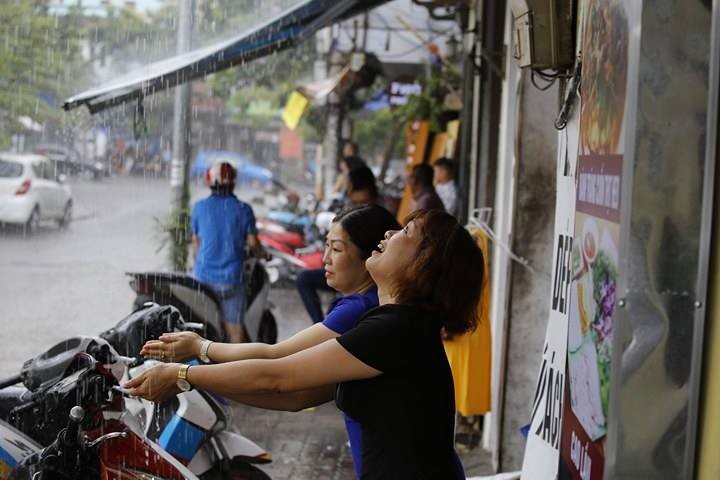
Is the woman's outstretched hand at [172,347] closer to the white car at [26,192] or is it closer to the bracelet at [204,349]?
the bracelet at [204,349]

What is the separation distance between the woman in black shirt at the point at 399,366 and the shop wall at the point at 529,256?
3.67 meters

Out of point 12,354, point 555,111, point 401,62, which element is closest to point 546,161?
point 555,111

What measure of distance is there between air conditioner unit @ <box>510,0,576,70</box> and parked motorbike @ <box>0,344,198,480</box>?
2.09 metres

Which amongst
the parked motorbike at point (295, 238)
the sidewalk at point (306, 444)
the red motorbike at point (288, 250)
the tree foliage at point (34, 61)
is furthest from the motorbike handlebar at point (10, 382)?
the tree foliage at point (34, 61)

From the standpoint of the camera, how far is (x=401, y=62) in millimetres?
20797

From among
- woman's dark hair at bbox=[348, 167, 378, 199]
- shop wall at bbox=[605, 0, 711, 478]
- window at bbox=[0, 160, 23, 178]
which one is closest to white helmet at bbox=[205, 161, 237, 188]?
woman's dark hair at bbox=[348, 167, 378, 199]

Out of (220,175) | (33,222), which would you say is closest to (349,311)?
(220,175)

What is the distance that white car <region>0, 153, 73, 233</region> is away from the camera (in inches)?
921

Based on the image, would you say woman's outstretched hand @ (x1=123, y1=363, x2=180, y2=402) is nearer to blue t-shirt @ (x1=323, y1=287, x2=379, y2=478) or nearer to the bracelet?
the bracelet

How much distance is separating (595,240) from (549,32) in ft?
5.47

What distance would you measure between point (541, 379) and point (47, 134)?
1755 inches

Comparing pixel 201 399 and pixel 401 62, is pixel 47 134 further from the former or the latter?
pixel 201 399

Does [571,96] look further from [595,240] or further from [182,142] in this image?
[182,142]

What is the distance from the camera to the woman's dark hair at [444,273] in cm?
296
